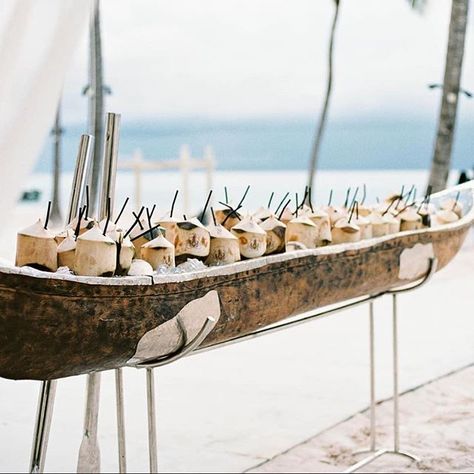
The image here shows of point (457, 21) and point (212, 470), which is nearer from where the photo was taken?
point (212, 470)

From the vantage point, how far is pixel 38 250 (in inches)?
42.4

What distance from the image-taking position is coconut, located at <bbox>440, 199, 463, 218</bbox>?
6.39 feet

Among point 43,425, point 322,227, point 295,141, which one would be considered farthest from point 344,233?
point 295,141

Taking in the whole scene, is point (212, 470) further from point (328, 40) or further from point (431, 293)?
point (328, 40)

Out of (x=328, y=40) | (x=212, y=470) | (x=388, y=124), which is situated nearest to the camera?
(x=212, y=470)

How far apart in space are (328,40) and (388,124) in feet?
8.62

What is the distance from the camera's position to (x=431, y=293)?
13.7 ft

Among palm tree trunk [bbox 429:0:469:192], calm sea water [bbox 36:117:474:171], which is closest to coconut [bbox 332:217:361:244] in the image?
calm sea water [bbox 36:117:474:171]

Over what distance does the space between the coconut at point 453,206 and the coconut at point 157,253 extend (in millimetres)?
927

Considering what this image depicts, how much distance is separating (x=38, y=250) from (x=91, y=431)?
1.76 ft

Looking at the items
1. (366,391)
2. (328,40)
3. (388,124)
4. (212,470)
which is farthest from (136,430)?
(388,124)

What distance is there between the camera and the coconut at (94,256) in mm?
1067

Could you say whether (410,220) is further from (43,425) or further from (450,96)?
(450,96)

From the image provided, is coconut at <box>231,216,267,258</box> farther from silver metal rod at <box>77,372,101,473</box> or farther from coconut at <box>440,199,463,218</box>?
coconut at <box>440,199,463,218</box>
